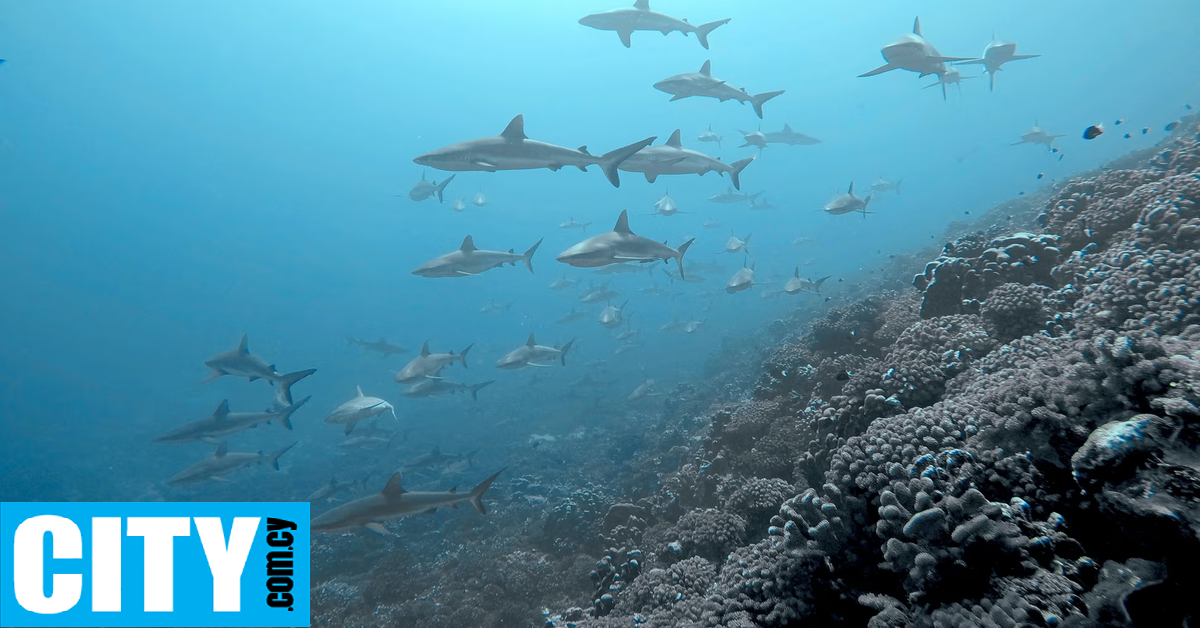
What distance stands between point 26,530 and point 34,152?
145085mm

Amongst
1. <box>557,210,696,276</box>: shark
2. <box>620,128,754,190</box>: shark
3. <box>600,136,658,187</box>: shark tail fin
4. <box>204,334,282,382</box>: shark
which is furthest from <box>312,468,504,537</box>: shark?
<box>204,334,282,382</box>: shark

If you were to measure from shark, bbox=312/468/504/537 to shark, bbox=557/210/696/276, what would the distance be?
144 inches

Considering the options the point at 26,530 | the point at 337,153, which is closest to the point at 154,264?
the point at 337,153

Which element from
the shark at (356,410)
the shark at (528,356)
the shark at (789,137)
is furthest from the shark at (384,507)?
the shark at (789,137)

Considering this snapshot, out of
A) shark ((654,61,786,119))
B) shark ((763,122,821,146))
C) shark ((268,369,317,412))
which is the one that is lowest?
shark ((268,369,317,412))

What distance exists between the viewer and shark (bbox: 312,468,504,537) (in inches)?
241

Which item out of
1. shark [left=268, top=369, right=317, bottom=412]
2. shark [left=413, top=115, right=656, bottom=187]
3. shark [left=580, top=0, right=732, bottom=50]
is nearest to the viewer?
shark [left=413, top=115, right=656, bottom=187]

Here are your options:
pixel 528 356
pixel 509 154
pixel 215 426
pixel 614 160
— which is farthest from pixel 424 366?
pixel 614 160

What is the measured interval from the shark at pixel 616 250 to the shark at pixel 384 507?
367 cm

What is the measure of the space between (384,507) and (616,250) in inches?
202

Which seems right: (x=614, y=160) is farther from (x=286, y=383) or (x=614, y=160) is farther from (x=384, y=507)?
(x=286, y=383)

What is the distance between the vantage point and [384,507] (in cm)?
623

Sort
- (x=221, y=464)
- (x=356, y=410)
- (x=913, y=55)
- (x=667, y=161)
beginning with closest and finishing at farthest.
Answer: (x=913, y=55), (x=667, y=161), (x=356, y=410), (x=221, y=464)

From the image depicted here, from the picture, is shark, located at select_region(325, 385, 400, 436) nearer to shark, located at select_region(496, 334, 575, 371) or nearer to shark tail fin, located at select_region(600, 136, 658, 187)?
shark, located at select_region(496, 334, 575, 371)
